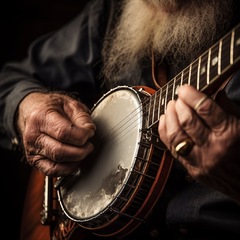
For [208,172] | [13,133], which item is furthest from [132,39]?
[208,172]

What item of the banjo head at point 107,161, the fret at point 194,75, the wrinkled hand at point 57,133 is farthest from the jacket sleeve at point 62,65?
the fret at point 194,75

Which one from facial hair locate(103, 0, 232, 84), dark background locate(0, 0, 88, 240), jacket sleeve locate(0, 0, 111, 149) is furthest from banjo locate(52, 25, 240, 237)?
dark background locate(0, 0, 88, 240)

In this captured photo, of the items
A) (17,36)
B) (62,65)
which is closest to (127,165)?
(62,65)

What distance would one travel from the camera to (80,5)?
1.55m

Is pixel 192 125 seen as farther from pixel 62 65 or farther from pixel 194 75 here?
pixel 62 65

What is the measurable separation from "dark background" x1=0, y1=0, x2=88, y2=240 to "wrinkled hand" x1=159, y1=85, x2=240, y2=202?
3.33 feet

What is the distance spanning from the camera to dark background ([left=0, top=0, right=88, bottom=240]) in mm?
1418

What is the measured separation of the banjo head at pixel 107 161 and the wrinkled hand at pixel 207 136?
0.12 meters

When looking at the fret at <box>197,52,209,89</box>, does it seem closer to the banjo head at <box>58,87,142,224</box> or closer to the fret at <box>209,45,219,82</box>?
the fret at <box>209,45,219,82</box>

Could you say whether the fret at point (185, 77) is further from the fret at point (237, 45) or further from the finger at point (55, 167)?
the finger at point (55, 167)

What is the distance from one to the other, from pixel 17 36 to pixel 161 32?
0.82 meters

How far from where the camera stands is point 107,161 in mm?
701

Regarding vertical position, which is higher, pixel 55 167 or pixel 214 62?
pixel 214 62

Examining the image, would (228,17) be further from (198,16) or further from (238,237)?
(238,237)
